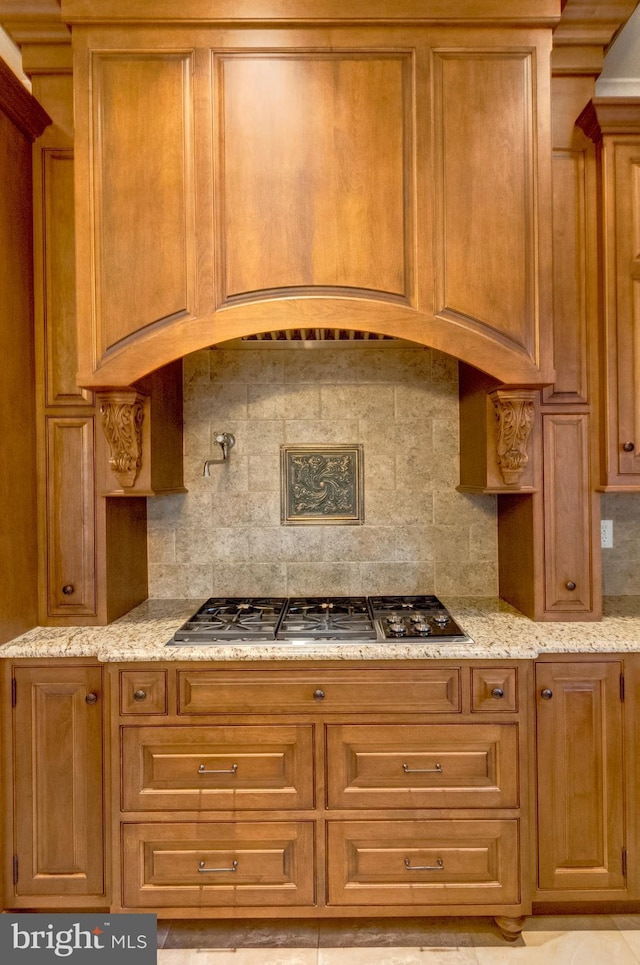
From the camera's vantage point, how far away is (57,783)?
1.86 meters

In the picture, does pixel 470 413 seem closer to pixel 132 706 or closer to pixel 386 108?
pixel 386 108

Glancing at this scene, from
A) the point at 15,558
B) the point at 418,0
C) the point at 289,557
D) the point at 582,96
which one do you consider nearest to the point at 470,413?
the point at 289,557

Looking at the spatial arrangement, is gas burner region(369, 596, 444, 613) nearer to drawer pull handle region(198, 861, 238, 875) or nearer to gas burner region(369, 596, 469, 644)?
gas burner region(369, 596, 469, 644)

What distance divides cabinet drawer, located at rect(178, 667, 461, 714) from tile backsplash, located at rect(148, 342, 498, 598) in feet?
2.28

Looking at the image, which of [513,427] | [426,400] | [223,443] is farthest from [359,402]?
[513,427]

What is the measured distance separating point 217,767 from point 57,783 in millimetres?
542

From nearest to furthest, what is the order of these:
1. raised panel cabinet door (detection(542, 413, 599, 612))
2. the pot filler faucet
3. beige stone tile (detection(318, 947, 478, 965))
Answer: beige stone tile (detection(318, 947, 478, 965)) → raised panel cabinet door (detection(542, 413, 599, 612)) → the pot filler faucet

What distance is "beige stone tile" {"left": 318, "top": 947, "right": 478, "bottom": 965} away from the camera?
1740 millimetres

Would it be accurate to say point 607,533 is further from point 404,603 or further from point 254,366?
point 254,366

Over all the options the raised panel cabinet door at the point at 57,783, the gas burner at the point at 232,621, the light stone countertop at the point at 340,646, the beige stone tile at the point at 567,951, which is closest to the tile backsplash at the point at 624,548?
the light stone countertop at the point at 340,646

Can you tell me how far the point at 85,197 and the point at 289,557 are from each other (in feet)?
5.05

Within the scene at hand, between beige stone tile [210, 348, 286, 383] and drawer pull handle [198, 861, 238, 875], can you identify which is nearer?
drawer pull handle [198, 861, 238, 875]

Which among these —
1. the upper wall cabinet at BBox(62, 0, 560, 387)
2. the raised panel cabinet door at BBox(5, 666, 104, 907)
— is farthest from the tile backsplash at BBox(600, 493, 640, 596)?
the raised panel cabinet door at BBox(5, 666, 104, 907)

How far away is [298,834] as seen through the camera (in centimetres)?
179
